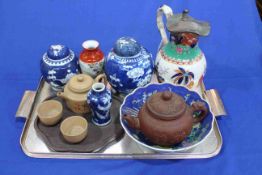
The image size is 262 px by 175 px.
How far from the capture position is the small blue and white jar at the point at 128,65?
77 cm

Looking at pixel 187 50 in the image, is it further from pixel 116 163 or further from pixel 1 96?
pixel 1 96

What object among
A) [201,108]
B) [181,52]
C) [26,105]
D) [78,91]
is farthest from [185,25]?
[26,105]

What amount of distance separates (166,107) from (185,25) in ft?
0.65

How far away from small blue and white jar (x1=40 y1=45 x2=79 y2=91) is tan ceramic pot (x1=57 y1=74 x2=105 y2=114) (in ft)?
0.15

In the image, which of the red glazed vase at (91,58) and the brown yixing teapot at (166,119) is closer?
the brown yixing teapot at (166,119)

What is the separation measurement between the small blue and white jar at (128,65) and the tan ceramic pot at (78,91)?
0.06 m

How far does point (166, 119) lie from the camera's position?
2.18ft

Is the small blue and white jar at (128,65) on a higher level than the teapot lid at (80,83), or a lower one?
higher

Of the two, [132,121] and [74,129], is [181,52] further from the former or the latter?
[74,129]

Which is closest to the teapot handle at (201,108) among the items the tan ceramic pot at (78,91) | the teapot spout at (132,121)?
the teapot spout at (132,121)

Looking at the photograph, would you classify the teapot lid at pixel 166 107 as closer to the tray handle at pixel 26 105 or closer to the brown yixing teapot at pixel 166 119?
the brown yixing teapot at pixel 166 119

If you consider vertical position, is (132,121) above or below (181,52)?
below

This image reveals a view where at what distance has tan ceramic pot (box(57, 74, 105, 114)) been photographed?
78 centimetres

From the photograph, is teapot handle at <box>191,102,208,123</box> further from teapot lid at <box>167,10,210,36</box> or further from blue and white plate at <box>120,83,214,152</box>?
teapot lid at <box>167,10,210,36</box>
